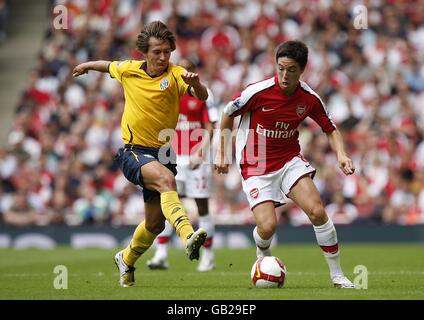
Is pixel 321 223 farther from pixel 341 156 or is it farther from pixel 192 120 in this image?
pixel 192 120

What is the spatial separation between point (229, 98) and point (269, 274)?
11.9 m

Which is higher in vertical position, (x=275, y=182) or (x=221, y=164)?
(x=221, y=164)

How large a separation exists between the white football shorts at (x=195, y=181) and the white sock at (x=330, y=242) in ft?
13.3

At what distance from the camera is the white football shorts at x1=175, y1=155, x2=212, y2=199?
45.5 ft

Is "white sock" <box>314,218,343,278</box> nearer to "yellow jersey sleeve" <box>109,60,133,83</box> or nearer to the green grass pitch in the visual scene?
the green grass pitch

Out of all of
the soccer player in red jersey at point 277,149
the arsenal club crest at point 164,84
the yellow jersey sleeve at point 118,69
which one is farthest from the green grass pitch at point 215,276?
the yellow jersey sleeve at point 118,69

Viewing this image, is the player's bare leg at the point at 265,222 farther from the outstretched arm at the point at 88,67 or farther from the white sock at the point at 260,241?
the outstretched arm at the point at 88,67

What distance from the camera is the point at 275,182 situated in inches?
408

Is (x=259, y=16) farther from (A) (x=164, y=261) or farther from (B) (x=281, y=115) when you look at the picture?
(B) (x=281, y=115)

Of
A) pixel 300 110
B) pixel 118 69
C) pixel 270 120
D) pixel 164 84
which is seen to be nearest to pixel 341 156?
pixel 300 110

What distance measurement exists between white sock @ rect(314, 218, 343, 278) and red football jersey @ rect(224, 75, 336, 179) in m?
0.81

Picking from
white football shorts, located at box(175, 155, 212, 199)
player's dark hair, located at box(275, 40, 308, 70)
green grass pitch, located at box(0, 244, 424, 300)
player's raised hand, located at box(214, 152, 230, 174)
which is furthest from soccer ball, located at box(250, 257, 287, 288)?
white football shorts, located at box(175, 155, 212, 199)

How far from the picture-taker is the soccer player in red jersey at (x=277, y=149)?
999cm

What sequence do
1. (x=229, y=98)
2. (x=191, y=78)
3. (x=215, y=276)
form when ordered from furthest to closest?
(x=229, y=98) < (x=215, y=276) < (x=191, y=78)
